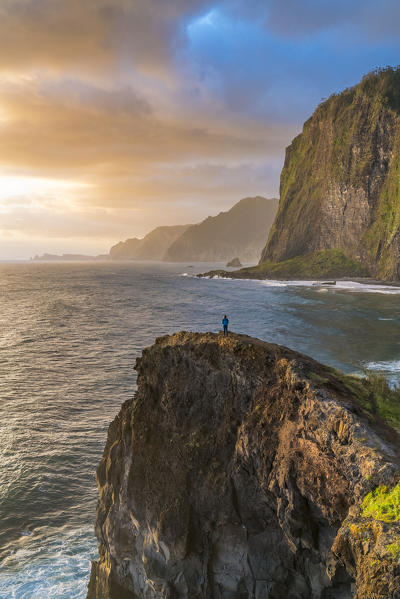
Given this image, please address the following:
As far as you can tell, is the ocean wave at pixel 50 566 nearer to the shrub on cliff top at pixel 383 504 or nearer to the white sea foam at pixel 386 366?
the shrub on cliff top at pixel 383 504

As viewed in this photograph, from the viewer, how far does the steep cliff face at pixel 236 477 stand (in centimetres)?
959

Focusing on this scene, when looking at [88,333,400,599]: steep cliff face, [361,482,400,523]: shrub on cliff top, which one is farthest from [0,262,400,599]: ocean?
[361,482,400,523]: shrub on cliff top

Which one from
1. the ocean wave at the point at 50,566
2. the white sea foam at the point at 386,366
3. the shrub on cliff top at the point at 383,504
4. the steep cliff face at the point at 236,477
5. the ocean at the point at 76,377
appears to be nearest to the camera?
the shrub on cliff top at the point at 383,504

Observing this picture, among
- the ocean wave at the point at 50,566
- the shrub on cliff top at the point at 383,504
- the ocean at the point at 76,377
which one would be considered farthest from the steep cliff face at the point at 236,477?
the ocean at the point at 76,377

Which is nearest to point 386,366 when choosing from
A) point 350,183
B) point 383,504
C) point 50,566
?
point 383,504

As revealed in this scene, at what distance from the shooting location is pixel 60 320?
Result: 67812 millimetres

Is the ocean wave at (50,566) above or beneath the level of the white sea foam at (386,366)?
beneath

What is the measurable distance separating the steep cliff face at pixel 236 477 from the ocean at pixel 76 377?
3998mm

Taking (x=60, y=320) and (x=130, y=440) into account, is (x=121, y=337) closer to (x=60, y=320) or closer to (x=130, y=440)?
(x=60, y=320)

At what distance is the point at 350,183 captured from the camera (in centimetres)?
14612

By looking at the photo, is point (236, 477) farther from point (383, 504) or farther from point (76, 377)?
point (76, 377)

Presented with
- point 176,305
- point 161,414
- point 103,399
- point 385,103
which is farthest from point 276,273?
point 161,414

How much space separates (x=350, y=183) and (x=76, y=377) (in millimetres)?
141424

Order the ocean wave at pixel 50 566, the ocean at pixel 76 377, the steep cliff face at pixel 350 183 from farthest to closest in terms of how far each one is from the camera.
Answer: the steep cliff face at pixel 350 183 < the ocean at pixel 76 377 < the ocean wave at pixel 50 566
